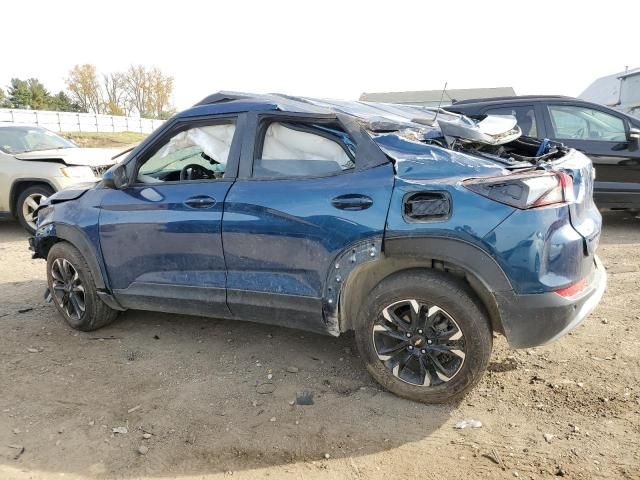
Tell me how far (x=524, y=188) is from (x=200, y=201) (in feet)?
6.51

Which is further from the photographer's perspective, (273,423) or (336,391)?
(336,391)

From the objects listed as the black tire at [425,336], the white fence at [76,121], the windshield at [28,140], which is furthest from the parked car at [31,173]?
the white fence at [76,121]

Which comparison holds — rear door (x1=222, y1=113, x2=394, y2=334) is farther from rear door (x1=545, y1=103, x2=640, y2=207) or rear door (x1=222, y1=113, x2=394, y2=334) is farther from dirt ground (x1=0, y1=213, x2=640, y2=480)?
rear door (x1=545, y1=103, x2=640, y2=207)

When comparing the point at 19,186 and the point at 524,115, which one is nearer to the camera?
the point at 524,115

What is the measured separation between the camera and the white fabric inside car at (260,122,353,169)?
3.10 metres

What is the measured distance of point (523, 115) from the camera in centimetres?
686

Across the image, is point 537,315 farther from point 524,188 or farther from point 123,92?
point 123,92

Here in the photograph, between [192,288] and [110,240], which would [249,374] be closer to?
[192,288]

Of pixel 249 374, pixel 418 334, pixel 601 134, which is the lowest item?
pixel 249 374

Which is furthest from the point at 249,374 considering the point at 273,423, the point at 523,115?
the point at 523,115

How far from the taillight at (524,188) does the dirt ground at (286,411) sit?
118cm

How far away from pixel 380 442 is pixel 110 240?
2447mm

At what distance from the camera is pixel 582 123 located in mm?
6770

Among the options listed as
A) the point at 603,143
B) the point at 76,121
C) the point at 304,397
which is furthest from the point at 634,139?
the point at 76,121
